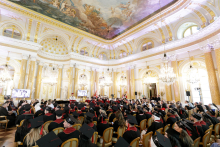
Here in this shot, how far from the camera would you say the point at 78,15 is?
12430 millimetres

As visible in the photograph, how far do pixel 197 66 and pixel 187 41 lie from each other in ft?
8.51

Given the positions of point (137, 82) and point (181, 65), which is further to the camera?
point (137, 82)

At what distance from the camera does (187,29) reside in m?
11.7

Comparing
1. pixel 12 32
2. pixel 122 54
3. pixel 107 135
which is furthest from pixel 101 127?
pixel 122 54

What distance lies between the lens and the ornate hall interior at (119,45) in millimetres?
9740

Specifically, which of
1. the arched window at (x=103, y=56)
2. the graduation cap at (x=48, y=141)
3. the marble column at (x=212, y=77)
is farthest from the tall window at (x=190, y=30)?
the graduation cap at (x=48, y=141)

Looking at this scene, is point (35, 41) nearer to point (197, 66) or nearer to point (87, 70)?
point (87, 70)

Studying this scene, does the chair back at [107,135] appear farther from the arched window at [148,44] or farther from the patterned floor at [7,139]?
the arched window at [148,44]

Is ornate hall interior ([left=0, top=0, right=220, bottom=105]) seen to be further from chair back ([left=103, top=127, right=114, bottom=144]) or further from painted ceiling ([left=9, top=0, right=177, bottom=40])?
chair back ([left=103, top=127, right=114, bottom=144])

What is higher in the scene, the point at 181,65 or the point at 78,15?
the point at 78,15

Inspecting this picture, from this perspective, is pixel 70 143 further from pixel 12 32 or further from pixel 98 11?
pixel 12 32

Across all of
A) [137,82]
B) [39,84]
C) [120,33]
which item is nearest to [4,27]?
[39,84]

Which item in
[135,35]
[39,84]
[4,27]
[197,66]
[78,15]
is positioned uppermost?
[78,15]

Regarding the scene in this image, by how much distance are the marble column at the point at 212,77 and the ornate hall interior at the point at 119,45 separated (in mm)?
58
